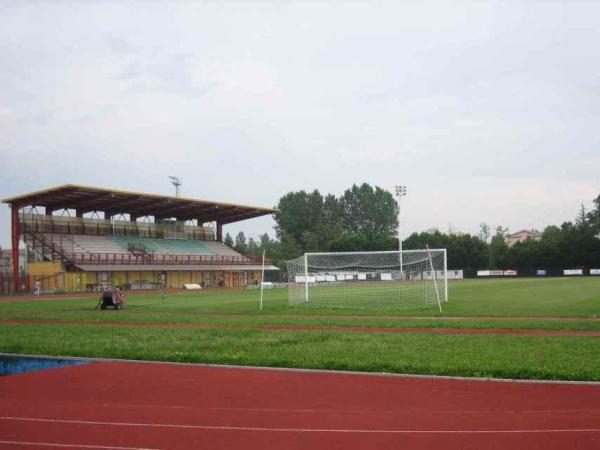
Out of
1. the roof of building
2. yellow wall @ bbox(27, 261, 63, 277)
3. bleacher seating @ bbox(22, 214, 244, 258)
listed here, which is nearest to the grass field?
yellow wall @ bbox(27, 261, 63, 277)

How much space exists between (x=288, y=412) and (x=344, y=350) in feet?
18.3

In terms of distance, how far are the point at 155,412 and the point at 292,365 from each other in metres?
4.23

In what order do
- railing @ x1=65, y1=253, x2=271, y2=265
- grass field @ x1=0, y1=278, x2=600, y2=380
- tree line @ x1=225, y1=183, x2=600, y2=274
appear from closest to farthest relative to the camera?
grass field @ x1=0, y1=278, x2=600, y2=380
railing @ x1=65, y1=253, x2=271, y2=265
tree line @ x1=225, y1=183, x2=600, y2=274

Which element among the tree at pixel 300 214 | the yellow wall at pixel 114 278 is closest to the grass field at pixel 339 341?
the yellow wall at pixel 114 278

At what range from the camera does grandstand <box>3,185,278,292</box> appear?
6144 centimetres

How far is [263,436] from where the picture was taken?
7.57 m

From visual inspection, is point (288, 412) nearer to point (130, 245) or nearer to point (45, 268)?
point (45, 268)

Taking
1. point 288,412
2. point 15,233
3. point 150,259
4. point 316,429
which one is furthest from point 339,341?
point 150,259

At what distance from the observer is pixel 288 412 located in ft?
29.1

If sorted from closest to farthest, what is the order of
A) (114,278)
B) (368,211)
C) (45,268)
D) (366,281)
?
(366,281) → (45,268) → (114,278) → (368,211)

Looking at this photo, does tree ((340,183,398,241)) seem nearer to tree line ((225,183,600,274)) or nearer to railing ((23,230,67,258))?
tree line ((225,183,600,274))

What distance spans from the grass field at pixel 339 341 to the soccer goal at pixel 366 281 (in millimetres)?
7033

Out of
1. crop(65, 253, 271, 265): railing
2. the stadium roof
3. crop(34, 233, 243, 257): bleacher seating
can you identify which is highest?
the stadium roof

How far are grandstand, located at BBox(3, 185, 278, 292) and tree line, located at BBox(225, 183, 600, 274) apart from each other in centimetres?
1130
